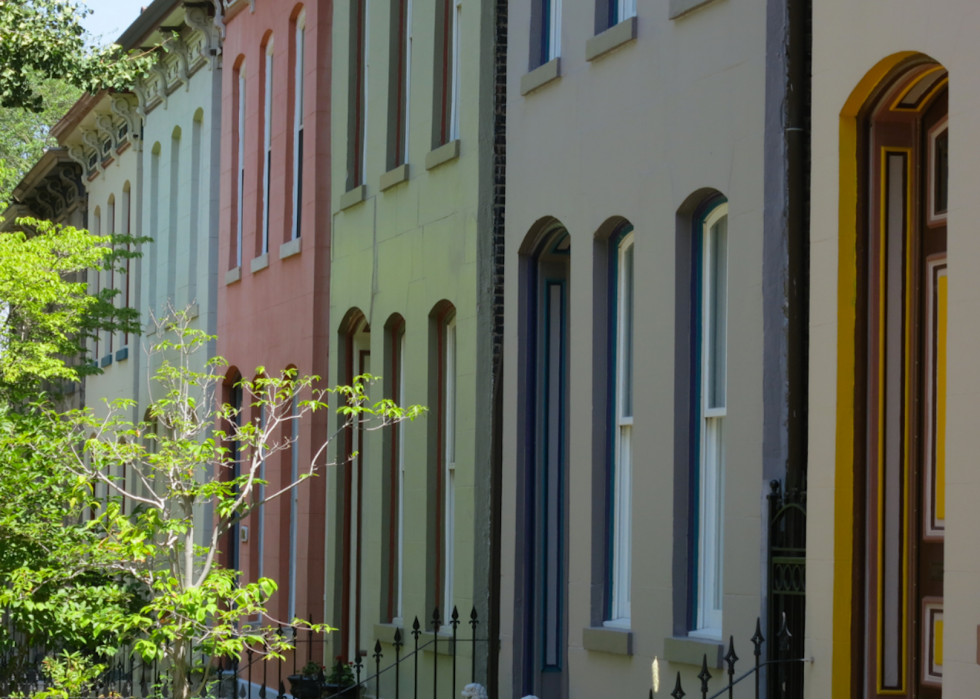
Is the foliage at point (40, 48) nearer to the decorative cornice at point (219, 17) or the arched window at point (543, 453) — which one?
the decorative cornice at point (219, 17)

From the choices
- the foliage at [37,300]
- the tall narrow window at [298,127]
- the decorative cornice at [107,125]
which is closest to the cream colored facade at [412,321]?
the tall narrow window at [298,127]

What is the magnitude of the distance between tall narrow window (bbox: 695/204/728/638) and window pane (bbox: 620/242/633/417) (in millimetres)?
994

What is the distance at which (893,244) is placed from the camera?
Answer: 28.1ft

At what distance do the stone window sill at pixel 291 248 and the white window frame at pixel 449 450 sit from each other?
12.9ft

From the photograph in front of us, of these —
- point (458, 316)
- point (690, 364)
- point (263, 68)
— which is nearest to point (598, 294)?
point (690, 364)

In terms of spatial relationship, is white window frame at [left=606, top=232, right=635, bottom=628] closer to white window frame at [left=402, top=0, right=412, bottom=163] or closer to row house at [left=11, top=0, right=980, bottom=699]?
row house at [left=11, top=0, right=980, bottom=699]

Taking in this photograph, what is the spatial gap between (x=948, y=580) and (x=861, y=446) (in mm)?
1354

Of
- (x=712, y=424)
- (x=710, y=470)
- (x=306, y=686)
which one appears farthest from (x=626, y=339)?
(x=306, y=686)

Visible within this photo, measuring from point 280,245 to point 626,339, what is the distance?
8.16m

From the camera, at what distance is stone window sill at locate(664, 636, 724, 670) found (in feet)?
31.8

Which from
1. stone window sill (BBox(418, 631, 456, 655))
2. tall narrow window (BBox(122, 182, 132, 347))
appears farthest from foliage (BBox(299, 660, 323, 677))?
tall narrow window (BBox(122, 182, 132, 347))

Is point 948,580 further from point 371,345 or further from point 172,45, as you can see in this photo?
point 172,45

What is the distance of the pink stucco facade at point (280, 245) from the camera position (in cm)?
1728

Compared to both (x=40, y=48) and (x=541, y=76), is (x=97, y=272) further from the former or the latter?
(x=541, y=76)
